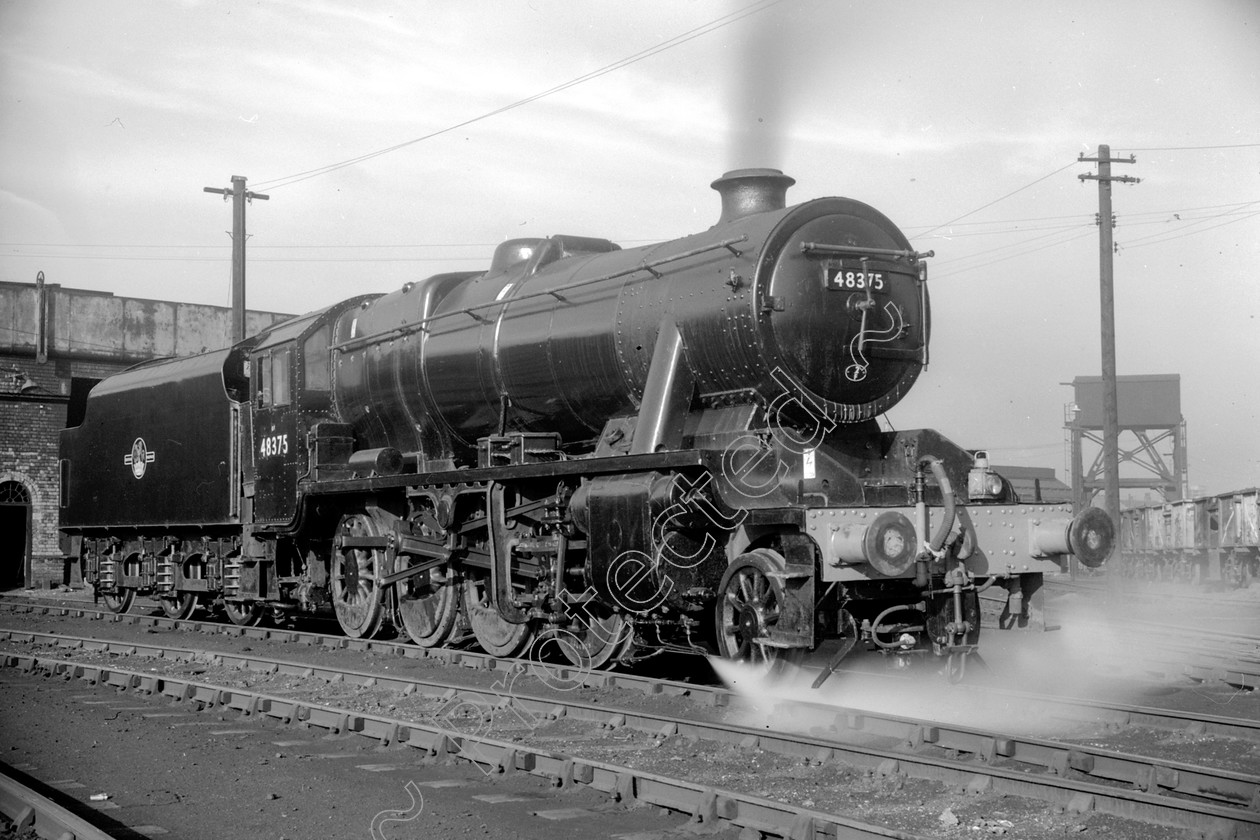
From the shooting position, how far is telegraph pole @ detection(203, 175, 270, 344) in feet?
81.5

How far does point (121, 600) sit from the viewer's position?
17344 millimetres

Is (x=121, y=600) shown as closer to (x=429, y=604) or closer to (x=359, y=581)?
(x=359, y=581)

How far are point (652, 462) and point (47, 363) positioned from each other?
79.1ft

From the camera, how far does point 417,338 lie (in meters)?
11.6

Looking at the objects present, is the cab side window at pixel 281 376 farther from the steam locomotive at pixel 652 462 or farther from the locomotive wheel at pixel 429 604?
the locomotive wheel at pixel 429 604

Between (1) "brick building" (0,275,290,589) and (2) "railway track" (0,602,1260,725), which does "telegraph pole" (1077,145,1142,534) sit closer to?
(2) "railway track" (0,602,1260,725)

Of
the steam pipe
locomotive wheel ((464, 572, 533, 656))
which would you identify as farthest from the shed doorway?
the steam pipe

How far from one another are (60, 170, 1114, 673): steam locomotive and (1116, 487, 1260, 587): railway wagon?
16712 millimetres

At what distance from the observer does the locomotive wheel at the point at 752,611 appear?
760 centimetres

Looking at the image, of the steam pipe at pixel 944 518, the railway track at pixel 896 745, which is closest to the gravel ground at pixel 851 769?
the railway track at pixel 896 745

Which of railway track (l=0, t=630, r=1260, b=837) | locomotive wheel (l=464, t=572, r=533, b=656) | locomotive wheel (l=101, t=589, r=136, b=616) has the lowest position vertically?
locomotive wheel (l=101, t=589, r=136, b=616)

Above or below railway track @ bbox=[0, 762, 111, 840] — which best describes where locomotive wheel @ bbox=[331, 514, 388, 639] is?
above

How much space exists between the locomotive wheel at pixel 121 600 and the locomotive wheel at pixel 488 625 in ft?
26.2

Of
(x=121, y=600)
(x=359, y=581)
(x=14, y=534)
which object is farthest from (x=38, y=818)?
(x=14, y=534)
